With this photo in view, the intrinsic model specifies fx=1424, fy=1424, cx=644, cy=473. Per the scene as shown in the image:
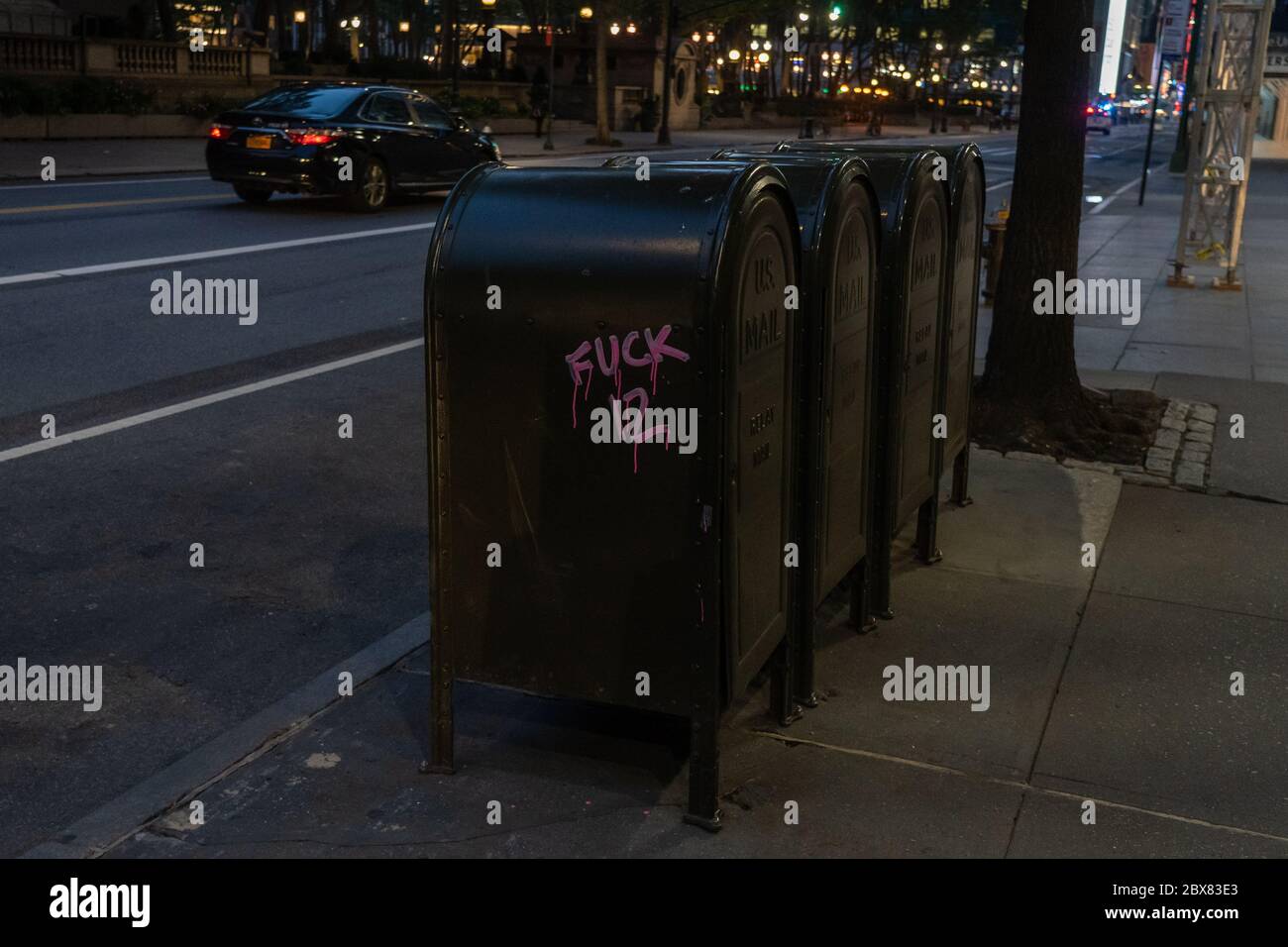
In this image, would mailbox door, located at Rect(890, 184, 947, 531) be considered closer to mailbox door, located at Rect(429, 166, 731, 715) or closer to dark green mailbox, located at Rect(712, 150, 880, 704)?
dark green mailbox, located at Rect(712, 150, 880, 704)

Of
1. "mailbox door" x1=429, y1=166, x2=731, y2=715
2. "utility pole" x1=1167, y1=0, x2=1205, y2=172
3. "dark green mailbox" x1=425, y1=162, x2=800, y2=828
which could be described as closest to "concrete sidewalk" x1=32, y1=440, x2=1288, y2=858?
"dark green mailbox" x1=425, y1=162, x2=800, y2=828

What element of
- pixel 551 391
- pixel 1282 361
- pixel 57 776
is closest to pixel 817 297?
pixel 551 391

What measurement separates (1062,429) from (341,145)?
13015mm

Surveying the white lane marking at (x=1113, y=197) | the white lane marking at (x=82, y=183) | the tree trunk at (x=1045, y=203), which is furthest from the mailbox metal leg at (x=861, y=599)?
the white lane marking at (x=1113, y=197)

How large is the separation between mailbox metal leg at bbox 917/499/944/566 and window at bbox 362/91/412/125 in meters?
15.1

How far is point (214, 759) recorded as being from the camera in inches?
171

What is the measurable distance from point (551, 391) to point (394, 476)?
388 centimetres

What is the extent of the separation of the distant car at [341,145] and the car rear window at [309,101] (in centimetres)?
1

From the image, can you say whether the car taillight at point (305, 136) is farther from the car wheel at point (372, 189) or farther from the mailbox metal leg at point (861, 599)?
the mailbox metal leg at point (861, 599)

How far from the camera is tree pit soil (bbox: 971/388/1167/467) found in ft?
27.8

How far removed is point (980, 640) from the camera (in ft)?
18.2

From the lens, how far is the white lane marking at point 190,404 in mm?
7676

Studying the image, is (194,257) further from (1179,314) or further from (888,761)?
(888,761)
